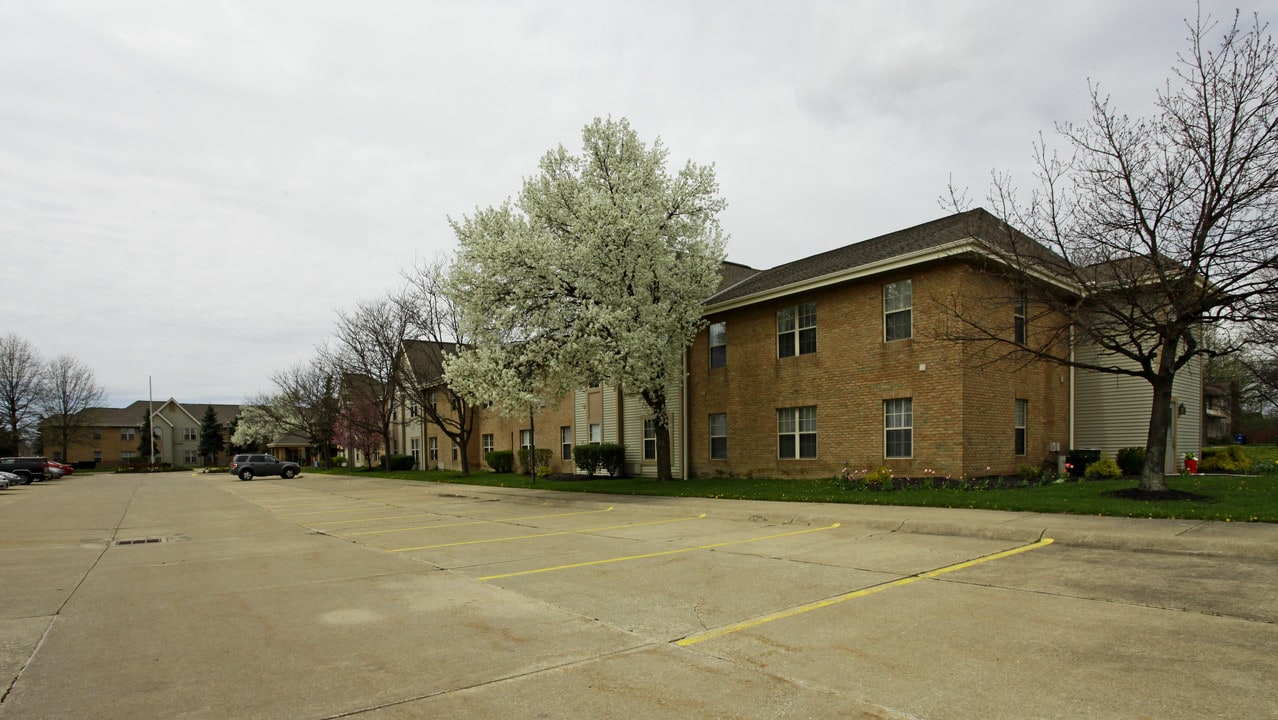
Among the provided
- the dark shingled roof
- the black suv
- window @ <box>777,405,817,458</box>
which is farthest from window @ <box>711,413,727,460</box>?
the black suv

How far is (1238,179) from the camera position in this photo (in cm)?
1197

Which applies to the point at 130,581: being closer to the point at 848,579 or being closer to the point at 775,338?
the point at 848,579

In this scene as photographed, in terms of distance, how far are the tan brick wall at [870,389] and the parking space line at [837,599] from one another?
8657mm

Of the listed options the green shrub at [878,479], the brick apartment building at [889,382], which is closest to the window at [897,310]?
the brick apartment building at [889,382]

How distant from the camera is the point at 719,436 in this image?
83.5ft

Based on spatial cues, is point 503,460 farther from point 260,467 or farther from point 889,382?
point 889,382

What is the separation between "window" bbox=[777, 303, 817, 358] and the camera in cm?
2211

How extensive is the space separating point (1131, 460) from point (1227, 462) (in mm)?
3932

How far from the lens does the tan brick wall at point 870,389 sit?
18.2 metres

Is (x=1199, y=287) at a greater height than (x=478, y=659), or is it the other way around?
(x=1199, y=287)

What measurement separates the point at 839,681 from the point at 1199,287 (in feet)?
39.6

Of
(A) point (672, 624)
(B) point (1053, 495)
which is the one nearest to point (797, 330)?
(B) point (1053, 495)

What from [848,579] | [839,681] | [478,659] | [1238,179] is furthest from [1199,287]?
[478,659]

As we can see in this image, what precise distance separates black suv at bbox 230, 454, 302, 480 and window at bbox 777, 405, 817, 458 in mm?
38919
